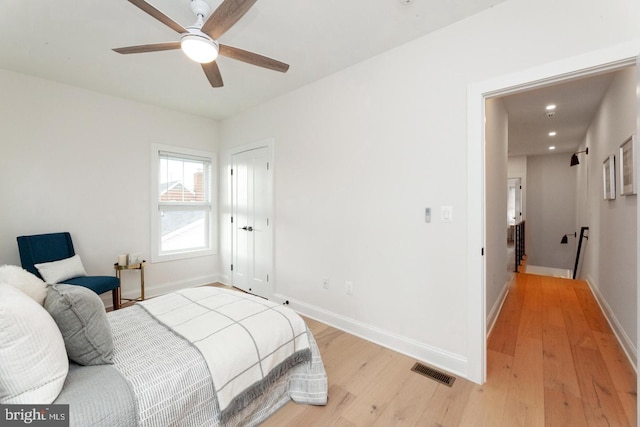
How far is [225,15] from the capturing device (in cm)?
152

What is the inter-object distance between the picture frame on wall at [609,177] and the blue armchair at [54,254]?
17.2 feet

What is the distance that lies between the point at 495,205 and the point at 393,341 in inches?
80.9

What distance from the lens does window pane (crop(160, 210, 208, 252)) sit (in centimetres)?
393

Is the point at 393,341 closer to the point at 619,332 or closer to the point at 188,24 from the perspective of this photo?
the point at 619,332

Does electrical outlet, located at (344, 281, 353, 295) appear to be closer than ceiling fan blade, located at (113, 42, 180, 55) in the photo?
No

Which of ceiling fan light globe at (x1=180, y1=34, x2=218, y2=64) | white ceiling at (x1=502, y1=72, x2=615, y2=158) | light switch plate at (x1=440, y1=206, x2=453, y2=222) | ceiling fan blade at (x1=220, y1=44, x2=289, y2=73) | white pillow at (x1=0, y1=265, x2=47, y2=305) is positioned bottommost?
white pillow at (x1=0, y1=265, x2=47, y2=305)

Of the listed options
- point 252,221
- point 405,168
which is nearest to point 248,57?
point 405,168

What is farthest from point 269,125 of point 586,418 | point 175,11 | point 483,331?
point 586,418

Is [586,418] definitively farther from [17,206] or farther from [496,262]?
[17,206]

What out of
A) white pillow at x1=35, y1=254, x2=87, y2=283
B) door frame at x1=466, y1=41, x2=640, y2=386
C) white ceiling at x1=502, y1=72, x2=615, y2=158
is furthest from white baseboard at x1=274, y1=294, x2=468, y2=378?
white pillow at x1=35, y1=254, x2=87, y2=283

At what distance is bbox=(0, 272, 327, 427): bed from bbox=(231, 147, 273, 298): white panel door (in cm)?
166

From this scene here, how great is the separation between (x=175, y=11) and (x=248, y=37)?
1.73 feet

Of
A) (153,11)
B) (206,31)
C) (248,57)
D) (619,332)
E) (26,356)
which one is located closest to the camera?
(26,356)

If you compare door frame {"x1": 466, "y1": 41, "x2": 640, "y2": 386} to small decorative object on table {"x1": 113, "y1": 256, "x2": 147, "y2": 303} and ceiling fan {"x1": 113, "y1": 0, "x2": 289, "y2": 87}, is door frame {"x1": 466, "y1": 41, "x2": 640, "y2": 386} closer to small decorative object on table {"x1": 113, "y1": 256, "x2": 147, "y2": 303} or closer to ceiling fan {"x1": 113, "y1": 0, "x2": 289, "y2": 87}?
ceiling fan {"x1": 113, "y1": 0, "x2": 289, "y2": 87}
